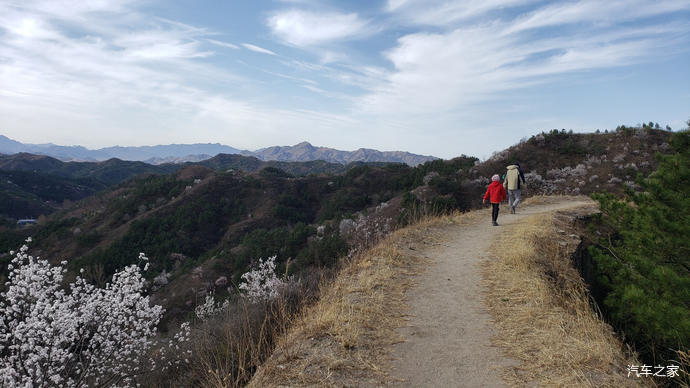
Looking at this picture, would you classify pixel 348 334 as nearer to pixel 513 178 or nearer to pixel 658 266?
pixel 658 266

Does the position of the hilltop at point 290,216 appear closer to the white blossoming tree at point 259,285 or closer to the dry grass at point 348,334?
the dry grass at point 348,334

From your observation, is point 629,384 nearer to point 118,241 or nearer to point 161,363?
point 161,363

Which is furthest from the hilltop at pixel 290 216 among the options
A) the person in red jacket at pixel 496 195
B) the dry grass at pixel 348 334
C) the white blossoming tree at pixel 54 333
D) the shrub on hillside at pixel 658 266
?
the white blossoming tree at pixel 54 333

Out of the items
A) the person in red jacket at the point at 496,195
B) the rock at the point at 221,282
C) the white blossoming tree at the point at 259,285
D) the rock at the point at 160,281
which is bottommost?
the rock at the point at 160,281

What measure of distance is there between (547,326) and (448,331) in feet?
4.12

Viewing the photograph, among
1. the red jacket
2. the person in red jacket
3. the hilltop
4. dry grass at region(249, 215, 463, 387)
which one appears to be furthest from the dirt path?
the red jacket

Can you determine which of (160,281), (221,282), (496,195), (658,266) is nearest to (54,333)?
(496,195)

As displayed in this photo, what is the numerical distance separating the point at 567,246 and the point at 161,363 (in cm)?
1348

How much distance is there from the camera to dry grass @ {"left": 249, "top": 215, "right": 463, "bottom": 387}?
3.39m

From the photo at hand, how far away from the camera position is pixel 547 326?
13.8 ft

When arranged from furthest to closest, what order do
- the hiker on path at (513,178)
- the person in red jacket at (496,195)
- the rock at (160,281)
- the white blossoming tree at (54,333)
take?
the rock at (160,281), the hiker on path at (513,178), the person in red jacket at (496,195), the white blossoming tree at (54,333)

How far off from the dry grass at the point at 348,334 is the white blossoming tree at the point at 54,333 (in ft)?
24.4

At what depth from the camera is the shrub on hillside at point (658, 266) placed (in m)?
5.76

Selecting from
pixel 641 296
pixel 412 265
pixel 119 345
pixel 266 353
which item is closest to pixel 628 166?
pixel 641 296
